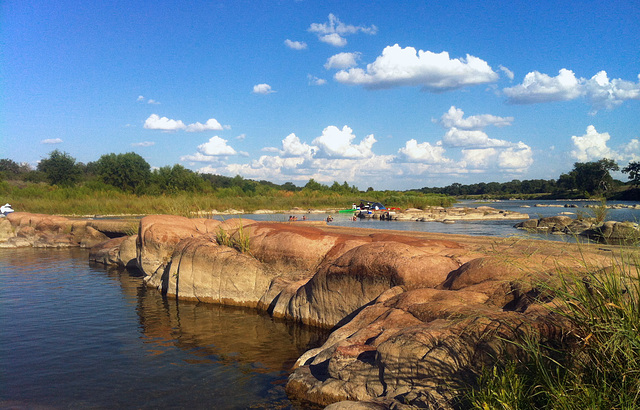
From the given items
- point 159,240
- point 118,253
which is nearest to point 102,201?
point 118,253

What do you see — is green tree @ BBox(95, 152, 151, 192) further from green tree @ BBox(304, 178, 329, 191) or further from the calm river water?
the calm river water

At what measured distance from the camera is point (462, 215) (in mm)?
48031

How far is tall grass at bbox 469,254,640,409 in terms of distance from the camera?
343cm

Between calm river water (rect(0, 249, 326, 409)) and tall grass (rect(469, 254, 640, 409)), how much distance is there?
3.41 m

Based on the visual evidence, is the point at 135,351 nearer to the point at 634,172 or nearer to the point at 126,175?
the point at 126,175

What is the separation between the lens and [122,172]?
6369cm

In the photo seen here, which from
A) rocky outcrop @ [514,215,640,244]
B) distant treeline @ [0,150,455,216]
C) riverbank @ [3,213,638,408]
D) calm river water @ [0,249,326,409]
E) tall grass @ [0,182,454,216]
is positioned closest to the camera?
rocky outcrop @ [514,215,640,244]

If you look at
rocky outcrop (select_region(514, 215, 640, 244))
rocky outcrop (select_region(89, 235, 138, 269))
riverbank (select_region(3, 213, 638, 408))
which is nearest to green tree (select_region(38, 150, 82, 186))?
rocky outcrop (select_region(89, 235, 138, 269))

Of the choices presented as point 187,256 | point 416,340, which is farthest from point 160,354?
point 416,340

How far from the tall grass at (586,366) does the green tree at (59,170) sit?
6761cm

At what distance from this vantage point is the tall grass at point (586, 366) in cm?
343

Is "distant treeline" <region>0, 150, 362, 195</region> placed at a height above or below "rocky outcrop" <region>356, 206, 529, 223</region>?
above

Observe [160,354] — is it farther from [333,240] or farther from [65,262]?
[65,262]

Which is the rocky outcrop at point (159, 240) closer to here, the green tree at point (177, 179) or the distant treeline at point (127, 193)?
the distant treeline at point (127, 193)
